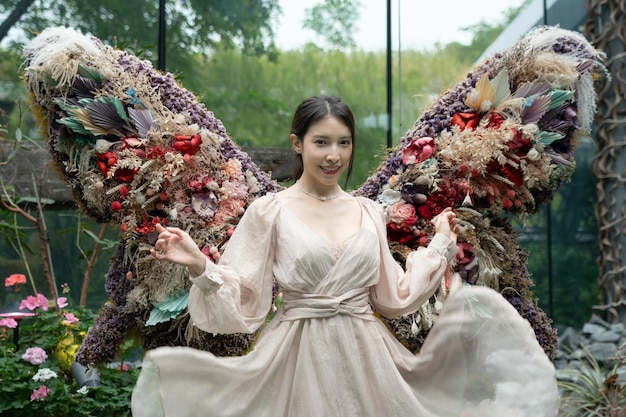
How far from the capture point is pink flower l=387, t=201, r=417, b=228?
359 cm

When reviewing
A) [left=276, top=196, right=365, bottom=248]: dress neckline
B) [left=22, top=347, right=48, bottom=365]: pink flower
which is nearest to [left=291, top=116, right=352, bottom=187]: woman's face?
[left=276, top=196, right=365, bottom=248]: dress neckline

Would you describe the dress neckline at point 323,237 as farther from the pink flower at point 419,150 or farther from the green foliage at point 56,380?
the green foliage at point 56,380

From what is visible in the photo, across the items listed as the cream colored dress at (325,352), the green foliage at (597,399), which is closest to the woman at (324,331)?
the cream colored dress at (325,352)

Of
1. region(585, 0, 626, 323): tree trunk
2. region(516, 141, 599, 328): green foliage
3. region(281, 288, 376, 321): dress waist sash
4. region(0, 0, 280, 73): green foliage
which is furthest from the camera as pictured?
region(516, 141, 599, 328): green foliage

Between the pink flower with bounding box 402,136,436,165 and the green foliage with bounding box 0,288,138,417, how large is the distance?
1.76 metres

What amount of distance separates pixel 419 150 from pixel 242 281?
124 centimetres

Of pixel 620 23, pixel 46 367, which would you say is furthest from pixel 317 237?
pixel 620 23

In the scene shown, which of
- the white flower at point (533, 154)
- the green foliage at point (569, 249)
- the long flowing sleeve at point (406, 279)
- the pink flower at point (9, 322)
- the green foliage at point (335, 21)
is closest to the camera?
the long flowing sleeve at point (406, 279)

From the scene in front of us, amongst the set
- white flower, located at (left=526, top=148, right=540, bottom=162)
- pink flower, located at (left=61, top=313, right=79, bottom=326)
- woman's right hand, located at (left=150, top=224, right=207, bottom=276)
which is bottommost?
pink flower, located at (left=61, top=313, right=79, bottom=326)

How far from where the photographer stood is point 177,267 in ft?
11.5

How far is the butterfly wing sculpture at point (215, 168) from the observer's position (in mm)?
3541

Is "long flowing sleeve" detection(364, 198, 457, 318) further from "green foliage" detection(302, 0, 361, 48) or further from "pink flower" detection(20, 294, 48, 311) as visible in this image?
"green foliage" detection(302, 0, 361, 48)

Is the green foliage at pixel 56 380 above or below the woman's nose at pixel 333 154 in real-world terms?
below

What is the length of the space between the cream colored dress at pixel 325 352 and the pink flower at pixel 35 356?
73.5 inches
